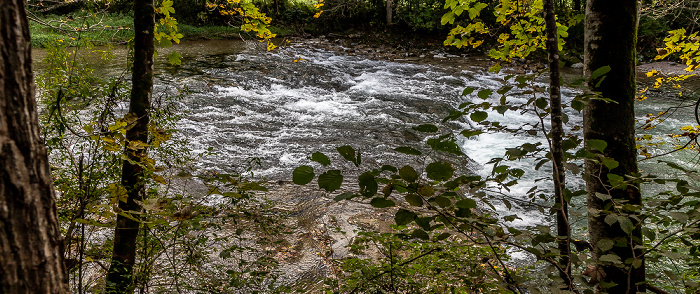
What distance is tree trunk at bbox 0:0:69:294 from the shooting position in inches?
35.1

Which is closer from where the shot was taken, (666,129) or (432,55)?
(666,129)

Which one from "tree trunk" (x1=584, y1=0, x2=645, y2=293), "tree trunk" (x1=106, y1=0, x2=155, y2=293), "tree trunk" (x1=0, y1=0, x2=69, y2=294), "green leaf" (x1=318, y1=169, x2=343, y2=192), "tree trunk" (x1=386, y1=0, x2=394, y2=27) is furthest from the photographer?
"tree trunk" (x1=386, y1=0, x2=394, y2=27)

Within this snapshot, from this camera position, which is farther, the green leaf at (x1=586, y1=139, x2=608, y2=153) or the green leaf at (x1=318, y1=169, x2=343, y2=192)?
the green leaf at (x1=586, y1=139, x2=608, y2=153)

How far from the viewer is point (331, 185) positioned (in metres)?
1.08

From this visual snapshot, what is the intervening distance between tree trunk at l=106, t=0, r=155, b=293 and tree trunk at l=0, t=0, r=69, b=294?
1.49m

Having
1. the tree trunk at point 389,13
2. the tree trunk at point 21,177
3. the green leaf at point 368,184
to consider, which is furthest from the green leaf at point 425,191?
the tree trunk at point 389,13

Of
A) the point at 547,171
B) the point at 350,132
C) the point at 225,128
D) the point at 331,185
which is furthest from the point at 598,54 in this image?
the point at 225,128

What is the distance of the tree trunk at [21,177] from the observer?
89cm

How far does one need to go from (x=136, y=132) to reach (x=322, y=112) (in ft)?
21.0

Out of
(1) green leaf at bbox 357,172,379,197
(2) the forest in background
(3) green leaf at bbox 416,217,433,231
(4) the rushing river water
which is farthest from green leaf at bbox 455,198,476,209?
(4) the rushing river water

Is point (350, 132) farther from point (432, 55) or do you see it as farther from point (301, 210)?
point (432, 55)

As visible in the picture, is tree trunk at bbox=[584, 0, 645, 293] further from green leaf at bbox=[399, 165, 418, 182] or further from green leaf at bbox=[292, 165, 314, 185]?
green leaf at bbox=[292, 165, 314, 185]

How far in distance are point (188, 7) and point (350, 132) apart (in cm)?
1635

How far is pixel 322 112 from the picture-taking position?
8.82m
